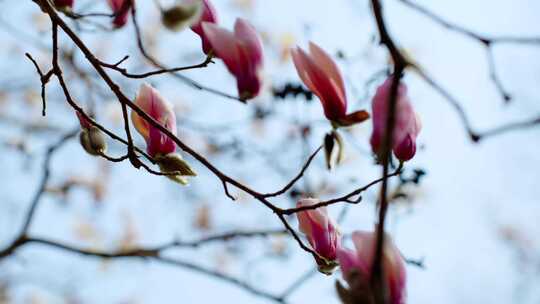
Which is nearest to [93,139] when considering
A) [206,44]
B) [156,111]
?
[156,111]

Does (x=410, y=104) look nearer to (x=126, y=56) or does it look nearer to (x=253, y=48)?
(x=253, y=48)

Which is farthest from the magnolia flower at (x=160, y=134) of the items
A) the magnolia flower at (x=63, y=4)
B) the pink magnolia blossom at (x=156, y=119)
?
the magnolia flower at (x=63, y=4)

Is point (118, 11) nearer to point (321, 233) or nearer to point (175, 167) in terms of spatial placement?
point (175, 167)

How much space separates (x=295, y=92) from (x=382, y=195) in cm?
117

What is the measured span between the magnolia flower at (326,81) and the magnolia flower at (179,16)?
13 cm

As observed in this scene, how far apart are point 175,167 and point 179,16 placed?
21 cm

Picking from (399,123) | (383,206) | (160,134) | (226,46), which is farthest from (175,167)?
(383,206)

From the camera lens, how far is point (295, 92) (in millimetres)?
1667

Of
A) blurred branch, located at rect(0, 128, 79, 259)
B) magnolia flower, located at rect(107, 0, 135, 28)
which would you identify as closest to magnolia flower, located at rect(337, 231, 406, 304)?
magnolia flower, located at rect(107, 0, 135, 28)

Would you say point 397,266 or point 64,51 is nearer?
point 397,266

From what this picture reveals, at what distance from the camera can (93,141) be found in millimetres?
885

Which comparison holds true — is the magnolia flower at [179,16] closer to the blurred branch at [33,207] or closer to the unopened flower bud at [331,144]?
the unopened flower bud at [331,144]

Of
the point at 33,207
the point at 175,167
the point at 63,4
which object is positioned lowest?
the point at 33,207

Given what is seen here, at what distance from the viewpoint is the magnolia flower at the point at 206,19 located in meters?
0.84
